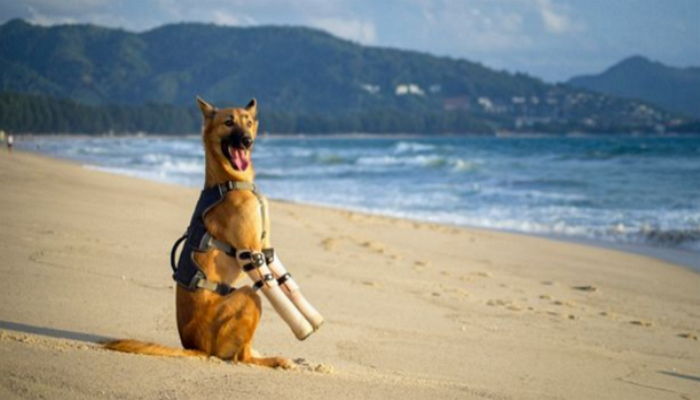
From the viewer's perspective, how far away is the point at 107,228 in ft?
→ 29.0

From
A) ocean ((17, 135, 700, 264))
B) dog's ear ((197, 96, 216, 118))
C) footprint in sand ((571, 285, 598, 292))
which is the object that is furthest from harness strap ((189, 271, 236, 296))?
ocean ((17, 135, 700, 264))

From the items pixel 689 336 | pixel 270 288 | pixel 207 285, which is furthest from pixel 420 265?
pixel 207 285

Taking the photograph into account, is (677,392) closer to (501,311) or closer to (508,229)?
(501,311)

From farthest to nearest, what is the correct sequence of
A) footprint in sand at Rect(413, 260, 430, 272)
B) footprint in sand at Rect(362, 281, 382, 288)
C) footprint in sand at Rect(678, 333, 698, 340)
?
footprint in sand at Rect(413, 260, 430, 272) < footprint in sand at Rect(362, 281, 382, 288) < footprint in sand at Rect(678, 333, 698, 340)

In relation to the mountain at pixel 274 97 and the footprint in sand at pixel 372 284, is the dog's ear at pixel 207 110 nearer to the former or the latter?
the footprint in sand at pixel 372 284

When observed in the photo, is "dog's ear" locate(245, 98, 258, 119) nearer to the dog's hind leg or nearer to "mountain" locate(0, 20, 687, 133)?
the dog's hind leg

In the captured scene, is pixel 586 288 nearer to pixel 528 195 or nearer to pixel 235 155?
pixel 235 155

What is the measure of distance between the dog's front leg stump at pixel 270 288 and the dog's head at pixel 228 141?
436mm

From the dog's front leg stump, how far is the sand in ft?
0.76

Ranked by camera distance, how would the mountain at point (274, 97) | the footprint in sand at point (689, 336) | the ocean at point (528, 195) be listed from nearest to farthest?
the footprint in sand at point (689, 336), the ocean at point (528, 195), the mountain at point (274, 97)

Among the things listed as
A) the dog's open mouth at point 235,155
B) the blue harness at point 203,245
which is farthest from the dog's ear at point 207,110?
the blue harness at point 203,245

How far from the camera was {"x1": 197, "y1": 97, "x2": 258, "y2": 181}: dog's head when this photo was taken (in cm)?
392

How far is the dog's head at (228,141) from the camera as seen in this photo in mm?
3920

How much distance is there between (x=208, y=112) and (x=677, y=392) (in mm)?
3451
